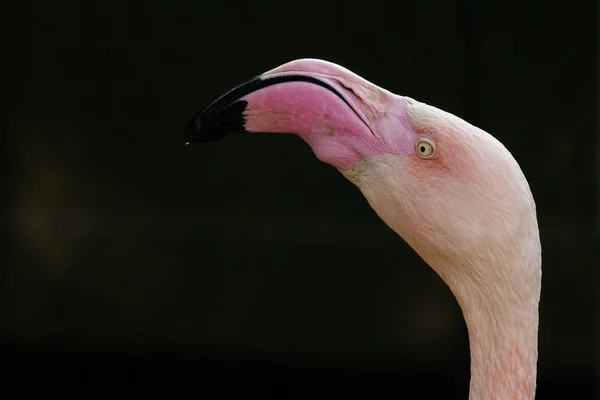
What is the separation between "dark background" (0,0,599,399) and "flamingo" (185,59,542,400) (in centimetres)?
319

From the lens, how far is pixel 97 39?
5402mm

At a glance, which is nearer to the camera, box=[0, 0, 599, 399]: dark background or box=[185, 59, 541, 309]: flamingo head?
box=[185, 59, 541, 309]: flamingo head

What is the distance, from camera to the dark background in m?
4.62

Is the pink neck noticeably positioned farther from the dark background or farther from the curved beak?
the dark background

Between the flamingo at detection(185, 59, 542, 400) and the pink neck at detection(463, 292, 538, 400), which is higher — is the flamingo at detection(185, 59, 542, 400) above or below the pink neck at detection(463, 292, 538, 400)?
above

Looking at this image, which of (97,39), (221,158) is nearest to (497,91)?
(221,158)

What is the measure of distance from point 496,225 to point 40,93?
469cm

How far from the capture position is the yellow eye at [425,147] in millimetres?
1484

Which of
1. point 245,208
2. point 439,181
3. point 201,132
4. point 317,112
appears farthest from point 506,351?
point 245,208

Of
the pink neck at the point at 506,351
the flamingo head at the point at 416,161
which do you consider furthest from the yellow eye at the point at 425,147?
the pink neck at the point at 506,351

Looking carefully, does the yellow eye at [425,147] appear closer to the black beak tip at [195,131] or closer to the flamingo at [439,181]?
the flamingo at [439,181]

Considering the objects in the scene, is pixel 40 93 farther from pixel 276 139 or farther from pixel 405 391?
pixel 405 391

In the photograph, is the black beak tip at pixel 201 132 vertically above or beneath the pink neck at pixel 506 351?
above

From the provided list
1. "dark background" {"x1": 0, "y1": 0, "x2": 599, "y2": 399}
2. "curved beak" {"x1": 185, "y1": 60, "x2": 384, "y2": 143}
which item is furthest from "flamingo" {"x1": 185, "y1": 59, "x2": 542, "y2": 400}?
"dark background" {"x1": 0, "y1": 0, "x2": 599, "y2": 399}
